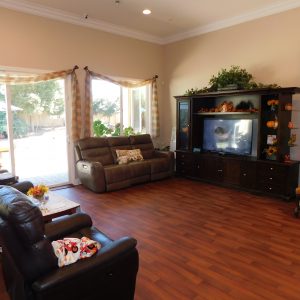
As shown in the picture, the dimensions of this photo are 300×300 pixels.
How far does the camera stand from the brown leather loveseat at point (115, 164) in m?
4.96

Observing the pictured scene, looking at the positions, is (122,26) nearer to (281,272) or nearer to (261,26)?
(261,26)

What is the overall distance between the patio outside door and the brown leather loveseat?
48 centimetres

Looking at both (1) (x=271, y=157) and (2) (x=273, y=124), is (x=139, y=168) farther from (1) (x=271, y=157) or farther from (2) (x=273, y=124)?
(2) (x=273, y=124)

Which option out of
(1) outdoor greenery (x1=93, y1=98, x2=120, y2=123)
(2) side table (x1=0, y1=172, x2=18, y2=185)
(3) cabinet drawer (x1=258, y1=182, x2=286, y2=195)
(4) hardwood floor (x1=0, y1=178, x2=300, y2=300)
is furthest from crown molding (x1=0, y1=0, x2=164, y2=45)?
(3) cabinet drawer (x1=258, y1=182, x2=286, y2=195)

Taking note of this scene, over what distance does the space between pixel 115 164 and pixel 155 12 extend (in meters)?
2.93

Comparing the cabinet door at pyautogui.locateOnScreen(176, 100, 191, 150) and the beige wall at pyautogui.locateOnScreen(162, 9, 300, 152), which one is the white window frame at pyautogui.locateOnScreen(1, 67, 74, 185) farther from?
the beige wall at pyautogui.locateOnScreen(162, 9, 300, 152)

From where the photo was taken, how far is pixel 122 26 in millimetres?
5785

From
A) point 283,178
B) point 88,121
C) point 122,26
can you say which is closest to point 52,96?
point 88,121

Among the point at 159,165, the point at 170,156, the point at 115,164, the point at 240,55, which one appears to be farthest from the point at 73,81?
the point at 240,55

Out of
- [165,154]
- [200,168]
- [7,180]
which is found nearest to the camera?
[7,180]

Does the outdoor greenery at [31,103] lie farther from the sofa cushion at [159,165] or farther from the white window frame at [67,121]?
the sofa cushion at [159,165]

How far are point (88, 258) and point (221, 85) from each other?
425 cm

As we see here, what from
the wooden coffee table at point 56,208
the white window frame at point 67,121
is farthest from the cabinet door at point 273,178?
the white window frame at point 67,121

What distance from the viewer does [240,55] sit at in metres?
5.36
